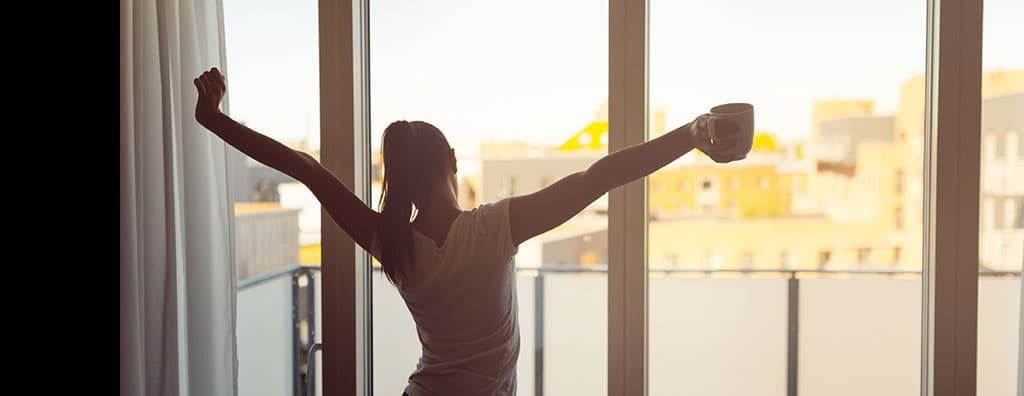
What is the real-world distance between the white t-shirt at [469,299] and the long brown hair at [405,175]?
1.0 inches

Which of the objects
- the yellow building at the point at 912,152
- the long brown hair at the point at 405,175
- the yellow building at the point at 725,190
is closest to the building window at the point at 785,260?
the yellow building at the point at 725,190

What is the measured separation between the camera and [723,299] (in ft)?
6.77

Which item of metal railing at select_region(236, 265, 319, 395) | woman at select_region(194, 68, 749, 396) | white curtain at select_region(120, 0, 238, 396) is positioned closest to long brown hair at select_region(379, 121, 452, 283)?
woman at select_region(194, 68, 749, 396)

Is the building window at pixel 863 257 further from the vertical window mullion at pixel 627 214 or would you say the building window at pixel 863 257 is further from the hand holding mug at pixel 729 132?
the hand holding mug at pixel 729 132

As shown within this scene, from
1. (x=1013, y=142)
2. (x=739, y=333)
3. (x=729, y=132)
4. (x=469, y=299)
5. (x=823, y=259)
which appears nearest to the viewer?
(x=729, y=132)

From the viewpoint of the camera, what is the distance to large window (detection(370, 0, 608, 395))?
6.57 ft

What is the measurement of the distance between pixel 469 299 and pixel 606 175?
1.15 feet

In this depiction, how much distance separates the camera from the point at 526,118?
2.02 m

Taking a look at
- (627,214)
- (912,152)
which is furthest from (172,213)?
(912,152)

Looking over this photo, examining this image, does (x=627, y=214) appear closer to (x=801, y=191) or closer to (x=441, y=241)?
(x=801, y=191)

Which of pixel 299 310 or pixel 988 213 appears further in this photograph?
pixel 299 310

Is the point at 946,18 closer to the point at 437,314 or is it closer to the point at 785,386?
the point at 785,386

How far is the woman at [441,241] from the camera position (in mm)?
1373

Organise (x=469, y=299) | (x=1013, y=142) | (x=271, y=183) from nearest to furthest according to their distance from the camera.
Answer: (x=469, y=299) < (x=1013, y=142) < (x=271, y=183)
